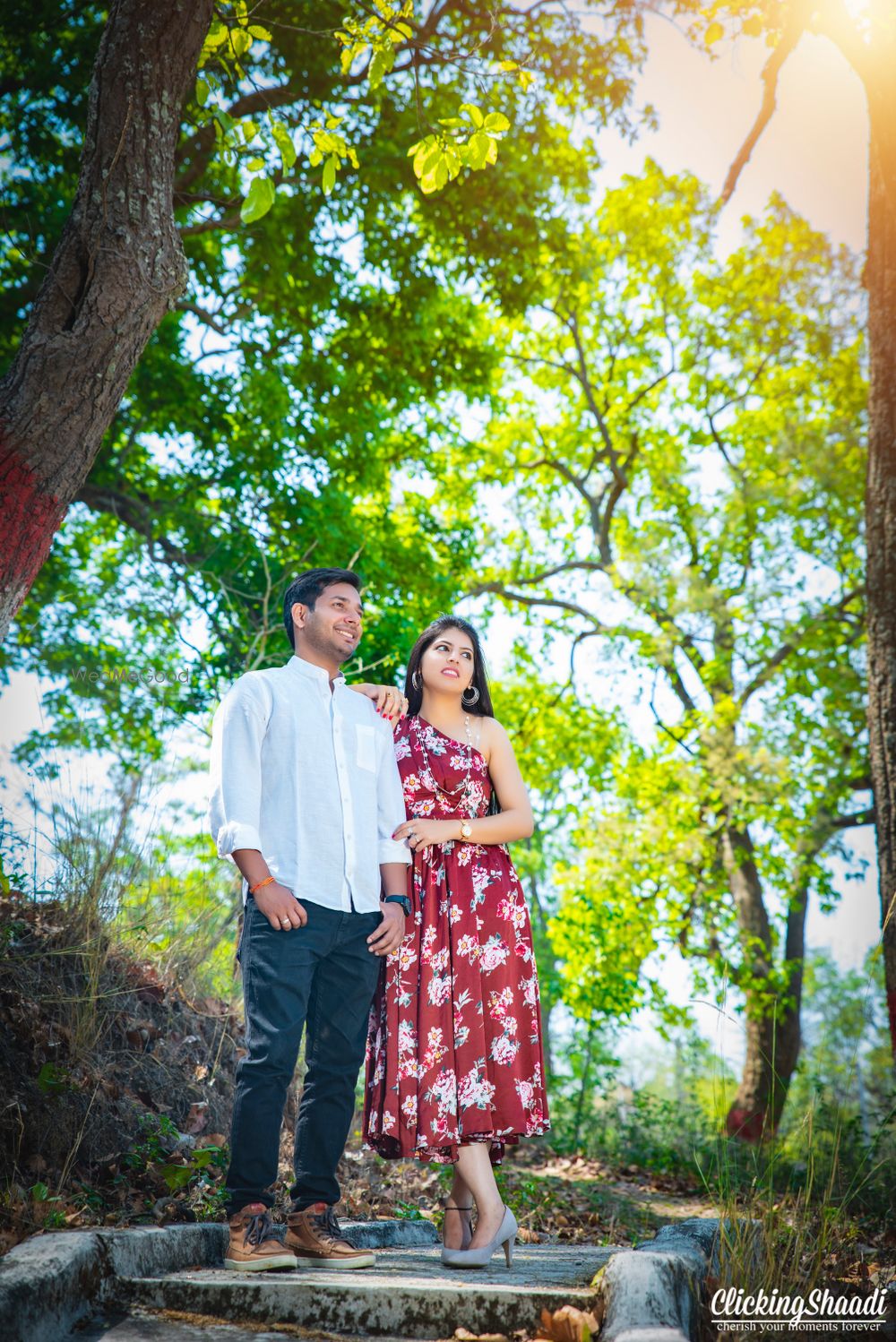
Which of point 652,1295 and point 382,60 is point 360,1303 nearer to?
point 652,1295

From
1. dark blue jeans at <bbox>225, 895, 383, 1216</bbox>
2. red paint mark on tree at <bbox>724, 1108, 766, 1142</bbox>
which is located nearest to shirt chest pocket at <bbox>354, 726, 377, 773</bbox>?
dark blue jeans at <bbox>225, 895, 383, 1216</bbox>

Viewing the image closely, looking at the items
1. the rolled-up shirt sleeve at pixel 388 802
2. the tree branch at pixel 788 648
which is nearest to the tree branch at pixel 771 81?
the rolled-up shirt sleeve at pixel 388 802

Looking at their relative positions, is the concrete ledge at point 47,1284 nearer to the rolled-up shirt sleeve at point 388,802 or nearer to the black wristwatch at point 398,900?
the black wristwatch at point 398,900

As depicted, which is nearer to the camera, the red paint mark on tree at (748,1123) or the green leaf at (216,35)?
the green leaf at (216,35)

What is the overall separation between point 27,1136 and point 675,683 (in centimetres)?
1218

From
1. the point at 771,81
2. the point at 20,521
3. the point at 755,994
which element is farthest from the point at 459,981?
the point at 755,994

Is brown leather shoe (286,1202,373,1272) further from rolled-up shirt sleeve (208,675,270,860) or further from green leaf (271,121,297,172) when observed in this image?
green leaf (271,121,297,172)

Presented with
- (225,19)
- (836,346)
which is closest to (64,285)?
(225,19)

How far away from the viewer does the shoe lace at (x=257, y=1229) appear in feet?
9.25

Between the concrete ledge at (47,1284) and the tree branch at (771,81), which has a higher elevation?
the tree branch at (771,81)

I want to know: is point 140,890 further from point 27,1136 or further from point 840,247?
point 840,247

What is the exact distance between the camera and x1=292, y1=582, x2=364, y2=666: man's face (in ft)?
11.6

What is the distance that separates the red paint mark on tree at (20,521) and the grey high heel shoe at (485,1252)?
2.54 meters

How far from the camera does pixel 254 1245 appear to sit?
111 inches
